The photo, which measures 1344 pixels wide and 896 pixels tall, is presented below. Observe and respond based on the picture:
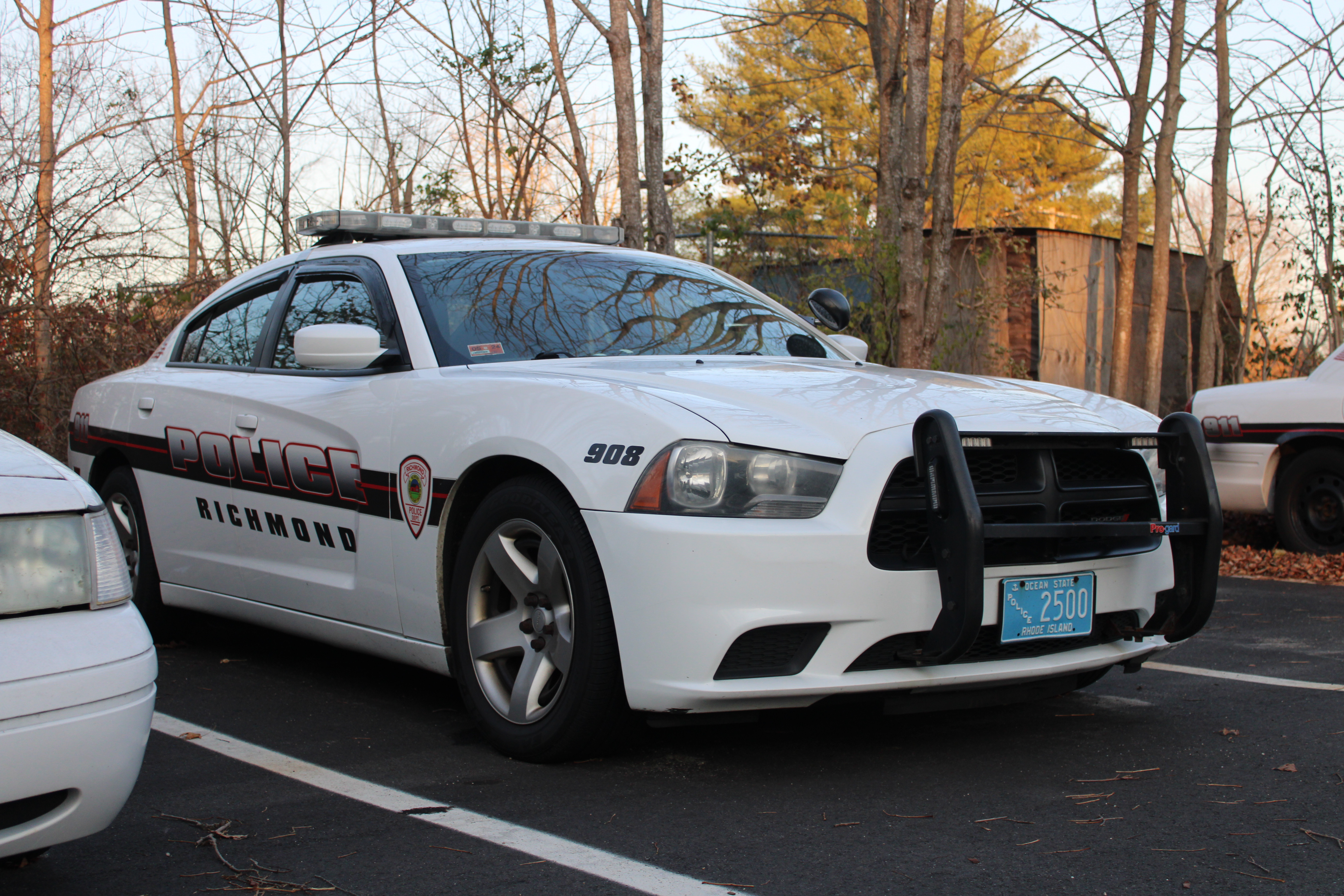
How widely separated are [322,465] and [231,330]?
1.30m

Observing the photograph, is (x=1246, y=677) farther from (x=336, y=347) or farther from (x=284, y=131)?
(x=284, y=131)

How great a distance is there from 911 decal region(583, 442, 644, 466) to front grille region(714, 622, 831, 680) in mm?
539

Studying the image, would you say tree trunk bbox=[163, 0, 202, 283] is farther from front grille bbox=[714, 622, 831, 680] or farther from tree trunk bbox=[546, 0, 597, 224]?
front grille bbox=[714, 622, 831, 680]

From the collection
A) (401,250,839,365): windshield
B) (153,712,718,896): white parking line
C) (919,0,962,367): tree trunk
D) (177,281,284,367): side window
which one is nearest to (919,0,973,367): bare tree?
(919,0,962,367): tree trunk

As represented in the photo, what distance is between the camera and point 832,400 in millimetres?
3564

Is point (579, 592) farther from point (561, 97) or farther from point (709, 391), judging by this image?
point (561, 97)

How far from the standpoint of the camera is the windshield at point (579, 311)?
14.1ft

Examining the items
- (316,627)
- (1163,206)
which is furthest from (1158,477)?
(1163,206)

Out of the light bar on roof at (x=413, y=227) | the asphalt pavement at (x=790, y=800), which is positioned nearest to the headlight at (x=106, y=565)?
the asphalt pavement at (x=790, y=800)

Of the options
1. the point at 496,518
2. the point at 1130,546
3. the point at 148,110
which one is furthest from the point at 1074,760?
the point at 148,110

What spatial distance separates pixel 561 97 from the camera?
1692cm

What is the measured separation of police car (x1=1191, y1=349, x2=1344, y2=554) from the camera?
315 inches

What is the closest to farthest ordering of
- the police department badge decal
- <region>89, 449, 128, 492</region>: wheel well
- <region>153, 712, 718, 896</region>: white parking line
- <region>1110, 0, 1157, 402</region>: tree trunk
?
<region>153, 712, 718, 896</region>: white parking line, the police department badge decal, <region>89, 449, 128, 492</region>: wheel well, <region>1110, 0, 1157, 402</region>: tree trunk

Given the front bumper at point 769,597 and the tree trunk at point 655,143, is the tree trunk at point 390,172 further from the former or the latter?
the front bumper at point 769,597
